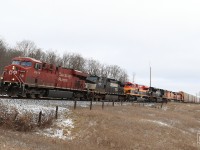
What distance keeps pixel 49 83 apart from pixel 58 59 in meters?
89.6

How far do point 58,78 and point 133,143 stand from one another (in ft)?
54.1

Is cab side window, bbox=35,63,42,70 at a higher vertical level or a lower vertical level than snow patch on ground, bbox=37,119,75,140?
higher

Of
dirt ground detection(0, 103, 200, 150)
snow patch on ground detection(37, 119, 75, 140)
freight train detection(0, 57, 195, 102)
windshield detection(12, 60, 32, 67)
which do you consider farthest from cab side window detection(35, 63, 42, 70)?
snow patch on ground detection(37, 119, 75, 140)

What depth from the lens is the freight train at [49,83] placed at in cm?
2506

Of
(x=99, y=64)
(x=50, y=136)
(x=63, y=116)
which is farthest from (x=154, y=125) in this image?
(x=99, y=64)

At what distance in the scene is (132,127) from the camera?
59.9ft

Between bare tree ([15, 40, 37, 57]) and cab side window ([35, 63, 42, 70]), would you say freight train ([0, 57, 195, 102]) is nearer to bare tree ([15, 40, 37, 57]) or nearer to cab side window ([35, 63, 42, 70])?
cab side window ([35, 63, 42, 70])

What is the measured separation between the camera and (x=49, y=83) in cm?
2850

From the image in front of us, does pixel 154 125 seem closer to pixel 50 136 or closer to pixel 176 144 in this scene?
pixel 176 144

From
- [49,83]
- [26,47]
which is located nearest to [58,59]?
[26,47]

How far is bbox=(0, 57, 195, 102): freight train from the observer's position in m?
25.1

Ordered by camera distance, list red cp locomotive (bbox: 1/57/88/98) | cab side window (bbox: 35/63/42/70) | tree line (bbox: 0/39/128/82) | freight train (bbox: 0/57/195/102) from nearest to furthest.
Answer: red cp locomotive (bbox: 1/57/88/98) → freight train (bbox: 0/57/195/102) → cab side window (bbox: 35/63/42/70) → tree line (bbox: 0/39/128/82)

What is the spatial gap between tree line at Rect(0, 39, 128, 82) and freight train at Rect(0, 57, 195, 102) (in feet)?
171

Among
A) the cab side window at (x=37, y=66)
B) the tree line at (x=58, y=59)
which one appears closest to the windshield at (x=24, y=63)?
the cab side window at (x=37, y=66)
